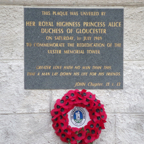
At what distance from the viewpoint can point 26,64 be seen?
2787 mm

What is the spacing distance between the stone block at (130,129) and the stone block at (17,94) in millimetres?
1305

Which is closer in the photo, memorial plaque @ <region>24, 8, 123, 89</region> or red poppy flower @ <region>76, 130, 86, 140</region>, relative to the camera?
red poppy flower @ <region>76, 130, 86, 140</region>

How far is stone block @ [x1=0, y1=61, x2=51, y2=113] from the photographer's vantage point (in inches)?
109

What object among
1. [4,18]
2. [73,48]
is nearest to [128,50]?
[73,48]

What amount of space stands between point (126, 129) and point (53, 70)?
1.65 m

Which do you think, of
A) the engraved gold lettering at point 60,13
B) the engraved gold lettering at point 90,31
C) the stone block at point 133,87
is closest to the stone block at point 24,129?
the stone block at point 133,87

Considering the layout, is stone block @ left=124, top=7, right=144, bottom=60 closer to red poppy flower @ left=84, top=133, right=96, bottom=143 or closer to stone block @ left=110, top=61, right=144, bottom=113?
stone block @ left=110, top=61, right=144, bottom=113

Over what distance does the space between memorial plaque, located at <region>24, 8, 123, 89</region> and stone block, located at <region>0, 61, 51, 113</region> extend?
→ 0.12 m

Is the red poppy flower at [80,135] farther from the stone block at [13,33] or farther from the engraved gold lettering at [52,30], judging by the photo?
the engraved gold lettering at [52,30]

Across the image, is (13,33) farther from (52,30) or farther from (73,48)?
(73,48)

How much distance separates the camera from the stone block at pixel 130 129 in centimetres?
281

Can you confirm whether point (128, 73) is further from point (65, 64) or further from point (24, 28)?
point (24, 28)

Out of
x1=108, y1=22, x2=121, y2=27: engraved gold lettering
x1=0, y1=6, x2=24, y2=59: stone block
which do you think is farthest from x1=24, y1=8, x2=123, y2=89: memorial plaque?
x1=0, y1=6, x2=24, y2=59: stone block

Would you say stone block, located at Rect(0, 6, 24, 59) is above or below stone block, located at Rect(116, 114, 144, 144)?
above
